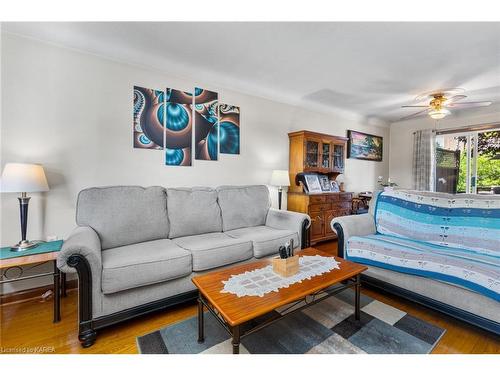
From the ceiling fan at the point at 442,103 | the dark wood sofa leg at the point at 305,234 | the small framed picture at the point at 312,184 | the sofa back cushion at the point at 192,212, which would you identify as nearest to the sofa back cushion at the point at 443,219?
the dark wood sofa leg at the point at 305,234

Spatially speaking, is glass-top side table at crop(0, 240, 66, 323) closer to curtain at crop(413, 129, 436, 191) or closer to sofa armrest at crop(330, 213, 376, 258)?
sofa armrest at crop(330, 213, 376, 258)

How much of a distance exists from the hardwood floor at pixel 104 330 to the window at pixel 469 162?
4.07 m

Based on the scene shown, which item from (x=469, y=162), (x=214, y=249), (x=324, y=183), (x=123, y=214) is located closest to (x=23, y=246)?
(x=123, y=214)

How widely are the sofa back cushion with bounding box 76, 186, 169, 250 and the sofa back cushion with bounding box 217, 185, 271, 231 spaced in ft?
2.21

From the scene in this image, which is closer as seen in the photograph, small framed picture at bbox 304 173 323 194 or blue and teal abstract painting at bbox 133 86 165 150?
blue and teal abstract painting at bbox 133 86 165 150

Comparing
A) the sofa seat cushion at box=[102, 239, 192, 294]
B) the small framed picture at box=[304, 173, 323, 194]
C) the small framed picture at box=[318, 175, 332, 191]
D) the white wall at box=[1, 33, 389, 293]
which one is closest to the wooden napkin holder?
the sofa seat cushion at box=[102, 239, 192, 294]

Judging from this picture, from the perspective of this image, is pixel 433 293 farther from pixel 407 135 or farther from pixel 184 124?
pixel 407 135

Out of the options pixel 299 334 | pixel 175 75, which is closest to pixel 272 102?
pixel 175 75

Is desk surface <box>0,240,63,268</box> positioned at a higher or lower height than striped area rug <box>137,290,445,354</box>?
higher

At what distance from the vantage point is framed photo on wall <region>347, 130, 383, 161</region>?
4744mm

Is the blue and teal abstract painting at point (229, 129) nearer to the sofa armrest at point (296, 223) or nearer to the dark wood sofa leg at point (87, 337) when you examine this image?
the sofa armrest at point (296, 223)

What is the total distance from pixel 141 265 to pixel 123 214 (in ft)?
2.13
